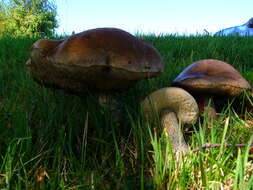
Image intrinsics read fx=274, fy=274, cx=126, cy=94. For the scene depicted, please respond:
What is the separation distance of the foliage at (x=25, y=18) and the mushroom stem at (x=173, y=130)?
787 inches

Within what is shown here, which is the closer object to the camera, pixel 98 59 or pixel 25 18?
pixel 98 59

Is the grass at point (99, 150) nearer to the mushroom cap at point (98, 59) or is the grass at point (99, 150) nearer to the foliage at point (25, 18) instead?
the mushroom cap at point (98, 59)

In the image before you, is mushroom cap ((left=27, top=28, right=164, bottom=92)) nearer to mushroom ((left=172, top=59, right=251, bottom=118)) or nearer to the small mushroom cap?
the small mushroom cap

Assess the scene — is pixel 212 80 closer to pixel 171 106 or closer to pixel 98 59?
pixel 171 106

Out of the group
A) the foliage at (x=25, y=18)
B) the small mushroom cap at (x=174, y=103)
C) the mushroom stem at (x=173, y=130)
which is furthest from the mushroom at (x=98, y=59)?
the foliage at (x=25, y=18)

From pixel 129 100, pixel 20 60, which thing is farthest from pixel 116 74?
pixel 20 60

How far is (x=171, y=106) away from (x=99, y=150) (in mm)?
580

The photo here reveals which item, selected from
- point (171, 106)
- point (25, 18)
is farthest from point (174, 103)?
point (25, 18)

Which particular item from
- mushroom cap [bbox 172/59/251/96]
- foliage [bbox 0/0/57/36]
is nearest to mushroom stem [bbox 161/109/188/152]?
mushroom cap [bbox 172/59/251/96]

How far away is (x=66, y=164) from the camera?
4.64 feet

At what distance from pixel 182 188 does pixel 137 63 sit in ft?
2.22

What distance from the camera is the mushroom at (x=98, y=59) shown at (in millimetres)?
1429

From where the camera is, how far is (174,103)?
1793 millimetres

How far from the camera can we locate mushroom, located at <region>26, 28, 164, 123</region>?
4.69ft
